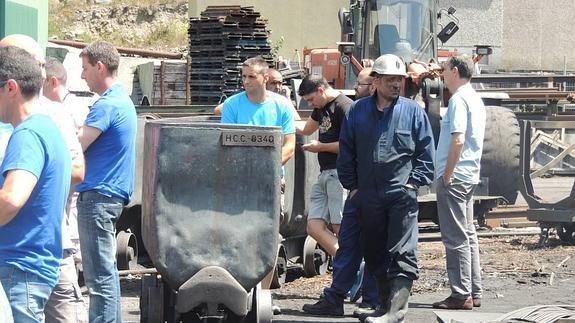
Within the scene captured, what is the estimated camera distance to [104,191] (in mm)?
7324

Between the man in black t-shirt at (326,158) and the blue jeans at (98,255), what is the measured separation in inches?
115

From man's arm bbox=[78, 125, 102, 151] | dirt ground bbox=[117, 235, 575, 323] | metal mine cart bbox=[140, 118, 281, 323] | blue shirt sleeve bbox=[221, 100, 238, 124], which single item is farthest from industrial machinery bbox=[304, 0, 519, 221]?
man's arm bbox=[78, 125, 102, 151]

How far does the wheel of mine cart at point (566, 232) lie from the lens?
45.5 feet

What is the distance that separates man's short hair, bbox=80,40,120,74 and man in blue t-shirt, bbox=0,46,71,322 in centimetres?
222

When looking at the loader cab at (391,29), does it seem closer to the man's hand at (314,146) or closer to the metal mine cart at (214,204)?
the man's hand at (314,146)

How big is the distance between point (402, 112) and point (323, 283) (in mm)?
2884

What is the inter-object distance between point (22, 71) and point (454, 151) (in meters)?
4.85

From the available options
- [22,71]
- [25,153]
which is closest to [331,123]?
[22,71]

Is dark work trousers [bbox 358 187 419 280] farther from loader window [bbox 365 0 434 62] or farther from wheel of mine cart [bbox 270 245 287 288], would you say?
loader window [bbox 365 0 434 62]

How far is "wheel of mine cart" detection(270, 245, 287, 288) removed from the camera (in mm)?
10688

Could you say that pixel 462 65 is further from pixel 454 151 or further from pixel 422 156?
pixel 422 156

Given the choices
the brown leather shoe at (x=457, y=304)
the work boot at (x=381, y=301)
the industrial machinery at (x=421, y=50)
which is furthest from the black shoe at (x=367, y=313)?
the industrial machinery at (x=421, y=50)

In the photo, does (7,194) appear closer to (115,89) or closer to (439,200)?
(115,89)

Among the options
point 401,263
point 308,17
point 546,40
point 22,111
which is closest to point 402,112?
point 401,263
